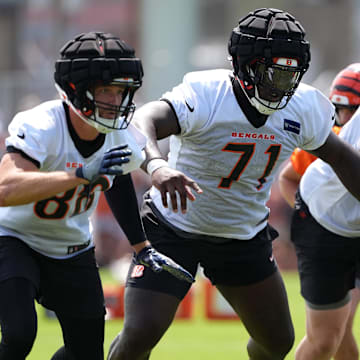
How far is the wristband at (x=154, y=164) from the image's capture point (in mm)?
4246

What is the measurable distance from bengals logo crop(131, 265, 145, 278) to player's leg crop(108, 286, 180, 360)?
81 millimetres

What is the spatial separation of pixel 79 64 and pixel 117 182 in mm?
723

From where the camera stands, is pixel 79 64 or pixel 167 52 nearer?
pixel 79 64

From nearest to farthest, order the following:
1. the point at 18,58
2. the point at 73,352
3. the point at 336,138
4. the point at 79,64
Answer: the point at 79,64, the point at 73,352, the point at 336,138, the point at 18,58

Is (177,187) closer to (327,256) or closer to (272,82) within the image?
(272,82)

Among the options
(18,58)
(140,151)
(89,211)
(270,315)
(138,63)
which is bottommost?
(18,58)

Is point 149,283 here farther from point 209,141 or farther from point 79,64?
point 79,64

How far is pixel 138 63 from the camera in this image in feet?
14.0

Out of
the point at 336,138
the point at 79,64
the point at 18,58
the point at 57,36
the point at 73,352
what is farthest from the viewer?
the point at 18,58

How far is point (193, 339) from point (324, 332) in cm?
273

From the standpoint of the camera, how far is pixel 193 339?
25.8ft

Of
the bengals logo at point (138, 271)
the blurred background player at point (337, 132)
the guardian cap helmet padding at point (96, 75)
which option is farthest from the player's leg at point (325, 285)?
the guardian cap helmet padding at point (96, 75)

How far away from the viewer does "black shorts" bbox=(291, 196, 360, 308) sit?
5.32 metres

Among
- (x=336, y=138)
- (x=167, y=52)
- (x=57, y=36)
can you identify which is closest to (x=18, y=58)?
(x=57, y=36)
